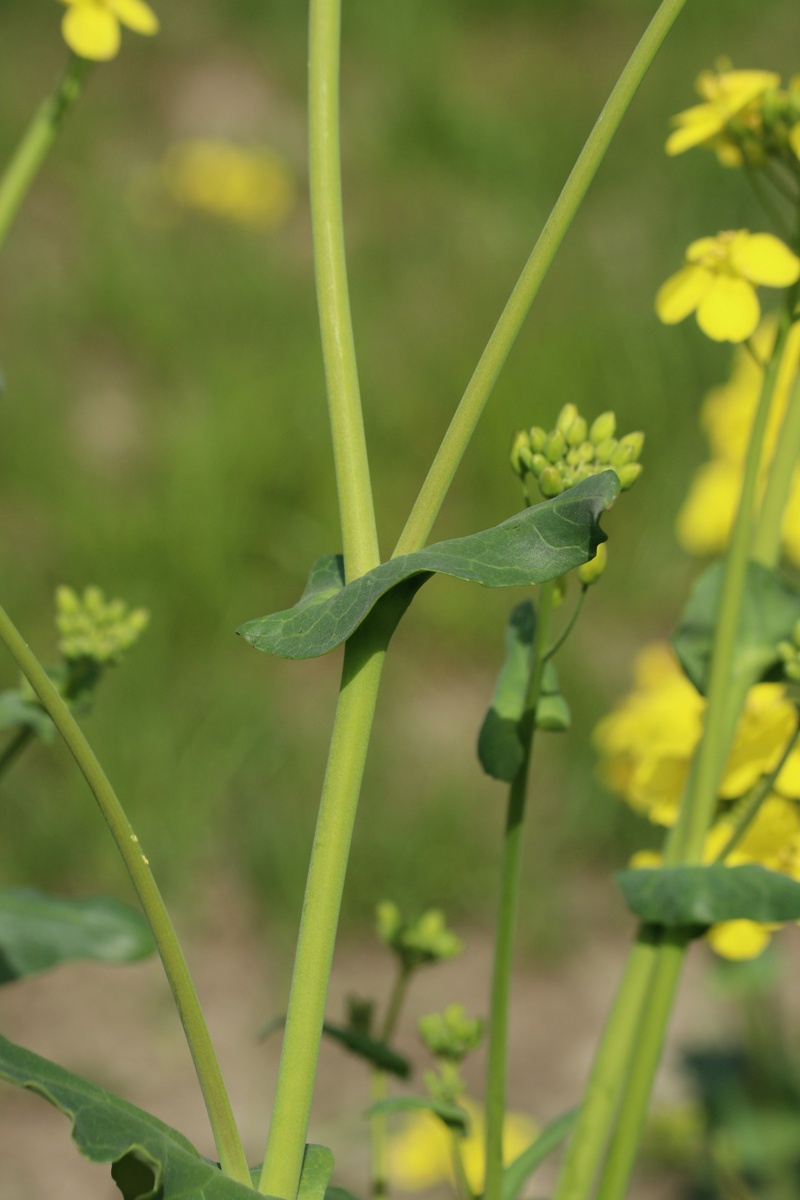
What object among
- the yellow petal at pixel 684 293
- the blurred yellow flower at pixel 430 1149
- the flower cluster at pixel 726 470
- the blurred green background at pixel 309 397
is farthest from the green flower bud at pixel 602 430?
the blurred green background at pixel 309 397

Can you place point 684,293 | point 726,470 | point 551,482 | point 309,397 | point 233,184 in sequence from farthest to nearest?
point 233,184, point 309,397, point 726,470, point 684,293, point 551,482

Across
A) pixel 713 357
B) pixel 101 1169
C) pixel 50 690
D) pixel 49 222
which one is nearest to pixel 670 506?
pixel 713 357

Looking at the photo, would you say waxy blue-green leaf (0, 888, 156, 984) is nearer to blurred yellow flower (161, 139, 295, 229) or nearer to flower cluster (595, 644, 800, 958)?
flower cluster (595, 644, 800, 958)

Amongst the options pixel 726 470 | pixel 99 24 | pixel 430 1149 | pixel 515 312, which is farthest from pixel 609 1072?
pixel 430 1149

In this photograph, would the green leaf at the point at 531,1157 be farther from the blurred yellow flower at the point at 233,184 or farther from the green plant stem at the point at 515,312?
the blurred yellow flower at the point at 233,184

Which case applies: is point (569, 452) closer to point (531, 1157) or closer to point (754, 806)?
point (754, 806)

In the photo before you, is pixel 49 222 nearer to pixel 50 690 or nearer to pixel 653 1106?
pixel 653 1106

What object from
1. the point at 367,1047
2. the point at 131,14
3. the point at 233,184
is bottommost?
the point at 367,1047

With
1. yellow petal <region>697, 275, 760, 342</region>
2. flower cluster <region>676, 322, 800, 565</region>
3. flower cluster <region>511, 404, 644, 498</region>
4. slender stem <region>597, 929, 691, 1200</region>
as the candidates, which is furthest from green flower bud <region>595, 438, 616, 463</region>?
flower cluster <region>676, 322, 800, 565</region>
